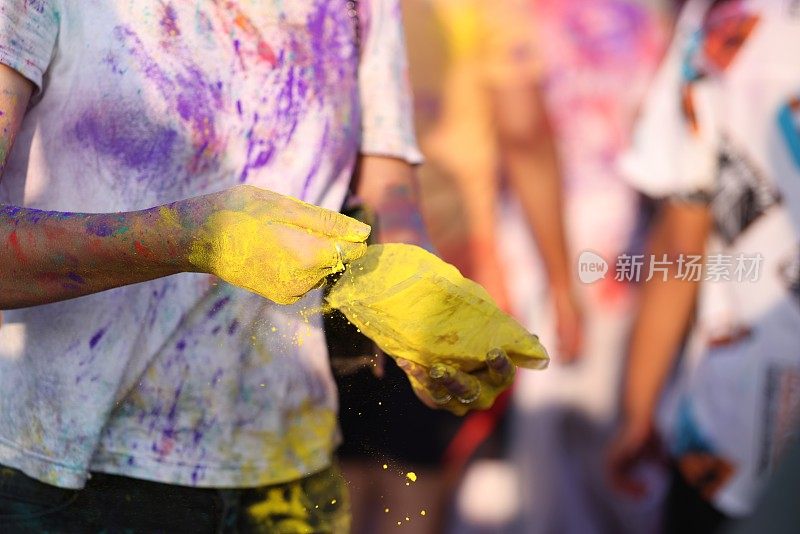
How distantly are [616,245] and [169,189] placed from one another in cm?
138

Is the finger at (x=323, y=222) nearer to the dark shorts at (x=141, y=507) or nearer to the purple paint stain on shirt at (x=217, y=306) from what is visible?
the purple paint stain on shirt at (x=217, y=306)

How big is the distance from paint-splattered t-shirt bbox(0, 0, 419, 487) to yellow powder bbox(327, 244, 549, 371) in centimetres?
17

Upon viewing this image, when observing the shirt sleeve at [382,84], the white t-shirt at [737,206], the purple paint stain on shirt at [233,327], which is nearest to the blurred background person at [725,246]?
the white t-shirt at [737,206]

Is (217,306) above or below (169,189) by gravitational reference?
below

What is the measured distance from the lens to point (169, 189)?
1209 millimetres

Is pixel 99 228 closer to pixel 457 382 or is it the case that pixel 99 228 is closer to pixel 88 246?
pixel 88 246

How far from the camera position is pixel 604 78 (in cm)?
219

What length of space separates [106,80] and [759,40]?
1.59 meters

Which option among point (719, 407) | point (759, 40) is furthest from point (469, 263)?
point (759, 40)

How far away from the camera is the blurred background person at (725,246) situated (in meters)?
1.96

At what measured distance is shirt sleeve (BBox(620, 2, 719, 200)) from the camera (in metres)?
2.08

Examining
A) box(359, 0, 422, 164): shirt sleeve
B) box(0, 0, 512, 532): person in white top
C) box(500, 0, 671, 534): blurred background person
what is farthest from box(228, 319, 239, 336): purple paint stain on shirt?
box(500, 0, 671, 534): blurred background person

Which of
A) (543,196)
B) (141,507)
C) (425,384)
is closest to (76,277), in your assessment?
(141,507)

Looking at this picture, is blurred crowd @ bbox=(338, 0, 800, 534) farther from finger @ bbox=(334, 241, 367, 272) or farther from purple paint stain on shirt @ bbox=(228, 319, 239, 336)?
finger @ bbox=(334, 241, 367, 272)
